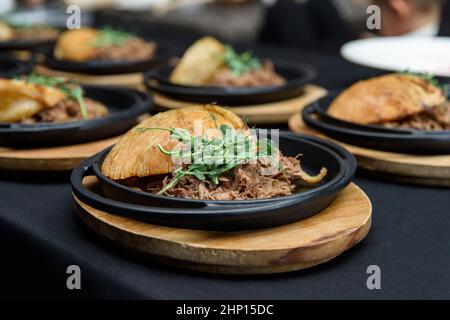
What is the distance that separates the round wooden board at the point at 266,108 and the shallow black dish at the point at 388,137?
14.1 inches

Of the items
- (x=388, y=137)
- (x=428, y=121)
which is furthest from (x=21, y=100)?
(x=428, y=121)

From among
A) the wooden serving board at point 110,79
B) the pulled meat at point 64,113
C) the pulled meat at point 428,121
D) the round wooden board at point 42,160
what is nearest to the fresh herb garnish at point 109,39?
the wooden serving board at point 110,79

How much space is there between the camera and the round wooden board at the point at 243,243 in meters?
1.09

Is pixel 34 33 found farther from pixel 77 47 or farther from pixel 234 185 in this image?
pixel 234 185

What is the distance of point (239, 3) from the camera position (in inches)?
306

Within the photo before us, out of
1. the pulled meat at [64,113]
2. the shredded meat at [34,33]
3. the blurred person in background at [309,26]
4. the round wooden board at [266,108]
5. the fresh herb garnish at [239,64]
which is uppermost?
the fresh herb garnish at [239,64]

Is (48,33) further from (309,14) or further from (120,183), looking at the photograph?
(309,14)

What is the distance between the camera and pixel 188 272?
1125mm

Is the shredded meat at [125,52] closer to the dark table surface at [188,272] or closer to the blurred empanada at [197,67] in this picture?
the blurred empanada at [197,67]

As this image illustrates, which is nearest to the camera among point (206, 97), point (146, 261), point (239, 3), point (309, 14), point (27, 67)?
point (146, 261)

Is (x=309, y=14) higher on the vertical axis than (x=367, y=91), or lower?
lower

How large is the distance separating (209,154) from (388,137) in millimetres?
574
